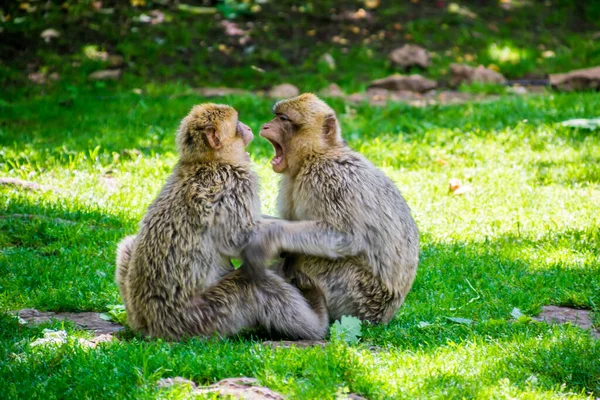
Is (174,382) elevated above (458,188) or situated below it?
above

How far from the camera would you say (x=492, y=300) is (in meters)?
6.79

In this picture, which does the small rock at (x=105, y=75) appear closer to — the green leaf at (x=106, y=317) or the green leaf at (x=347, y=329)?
the green leaf at (x=106, y=317)

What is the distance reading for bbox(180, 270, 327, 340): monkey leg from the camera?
5.53 meters

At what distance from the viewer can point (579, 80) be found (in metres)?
13.4

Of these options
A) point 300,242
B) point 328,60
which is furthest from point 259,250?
point 328,60

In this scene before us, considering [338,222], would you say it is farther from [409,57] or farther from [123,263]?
[409,57]

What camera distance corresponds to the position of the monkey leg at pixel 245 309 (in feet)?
18.1

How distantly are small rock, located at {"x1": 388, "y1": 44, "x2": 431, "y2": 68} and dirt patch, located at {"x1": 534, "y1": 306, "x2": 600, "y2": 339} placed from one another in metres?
8.61

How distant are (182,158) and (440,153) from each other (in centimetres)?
566

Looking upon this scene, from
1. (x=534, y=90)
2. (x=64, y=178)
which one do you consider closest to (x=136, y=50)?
(x=64, y=178)

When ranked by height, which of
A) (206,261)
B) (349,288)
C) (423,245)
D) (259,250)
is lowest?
(423,245)

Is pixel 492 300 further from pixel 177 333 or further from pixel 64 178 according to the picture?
pixel 64 178

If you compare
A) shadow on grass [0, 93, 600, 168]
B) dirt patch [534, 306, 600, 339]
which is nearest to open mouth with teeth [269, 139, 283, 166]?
dirt patch [534, 306, 600, 339]

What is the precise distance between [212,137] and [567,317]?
3.12 metres
